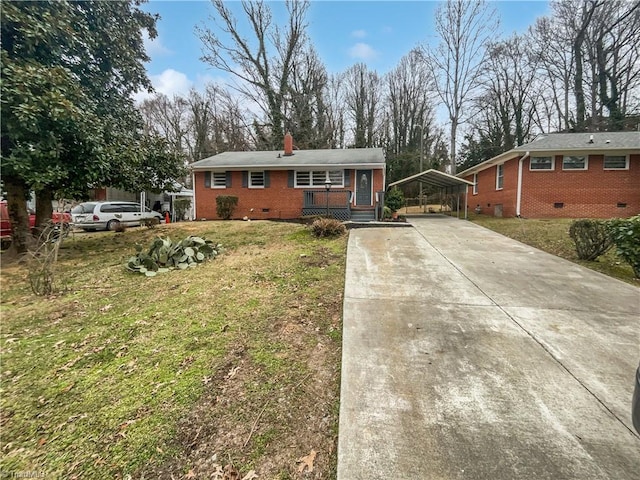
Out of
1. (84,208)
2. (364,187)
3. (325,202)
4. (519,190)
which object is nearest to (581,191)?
(519,190)

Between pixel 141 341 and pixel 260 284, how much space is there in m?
2.12

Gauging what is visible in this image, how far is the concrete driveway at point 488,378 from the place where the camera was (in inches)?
72.0

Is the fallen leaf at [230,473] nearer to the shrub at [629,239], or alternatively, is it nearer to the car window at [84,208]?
the shrub at [629,239]

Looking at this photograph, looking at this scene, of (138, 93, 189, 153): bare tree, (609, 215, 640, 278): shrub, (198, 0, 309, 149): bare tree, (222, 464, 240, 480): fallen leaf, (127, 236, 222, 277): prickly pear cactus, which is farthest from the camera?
(138, 93, 189, 153): bare tree

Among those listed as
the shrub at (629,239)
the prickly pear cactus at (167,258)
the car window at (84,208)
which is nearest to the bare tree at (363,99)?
the car window at (84,208)

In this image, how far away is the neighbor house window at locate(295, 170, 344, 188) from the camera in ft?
47.9

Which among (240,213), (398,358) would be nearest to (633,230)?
(398,358)

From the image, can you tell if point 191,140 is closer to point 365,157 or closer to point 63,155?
point 365,157

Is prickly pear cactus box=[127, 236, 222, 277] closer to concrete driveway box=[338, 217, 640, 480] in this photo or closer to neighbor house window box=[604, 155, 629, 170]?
concrete driveway box=[338, 217, 640, 480]

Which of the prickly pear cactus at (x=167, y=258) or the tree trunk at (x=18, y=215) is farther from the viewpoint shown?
the tree trunk at (x=18, y=215)

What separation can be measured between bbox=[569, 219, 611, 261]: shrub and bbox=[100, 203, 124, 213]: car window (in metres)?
18.3

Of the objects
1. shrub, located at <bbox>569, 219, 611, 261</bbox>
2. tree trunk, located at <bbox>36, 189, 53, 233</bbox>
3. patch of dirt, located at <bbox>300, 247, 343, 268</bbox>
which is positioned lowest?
patch of dirt, located at <bbox>300, 247, 343, 268</bbox>

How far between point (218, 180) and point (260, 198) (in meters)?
2.45

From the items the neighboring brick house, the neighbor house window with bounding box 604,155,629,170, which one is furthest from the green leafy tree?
the neighbor house window with bounding box 604,155,629,170
